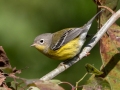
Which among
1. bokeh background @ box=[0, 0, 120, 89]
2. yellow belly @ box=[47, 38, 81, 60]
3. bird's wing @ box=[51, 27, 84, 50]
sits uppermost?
bokeh background @ box=[0, 0, 120, 89]

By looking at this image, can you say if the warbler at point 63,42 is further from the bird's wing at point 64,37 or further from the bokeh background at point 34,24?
the bokeh background at point 34,24

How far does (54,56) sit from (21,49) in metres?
0.80

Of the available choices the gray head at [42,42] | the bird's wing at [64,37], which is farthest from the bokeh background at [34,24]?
the bird's wing at [64,37]

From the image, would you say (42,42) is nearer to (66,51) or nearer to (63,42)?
(63,42)

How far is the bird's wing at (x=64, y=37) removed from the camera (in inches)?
174

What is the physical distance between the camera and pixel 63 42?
4523mm

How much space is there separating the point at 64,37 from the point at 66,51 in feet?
0.81

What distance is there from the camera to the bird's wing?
443 centimetres

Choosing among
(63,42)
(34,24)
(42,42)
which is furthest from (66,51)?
(34,24)

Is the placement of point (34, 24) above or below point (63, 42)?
above

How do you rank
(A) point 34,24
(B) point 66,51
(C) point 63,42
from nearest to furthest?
(B) point 66,51, (C) point 63,42, (A) point 34,24

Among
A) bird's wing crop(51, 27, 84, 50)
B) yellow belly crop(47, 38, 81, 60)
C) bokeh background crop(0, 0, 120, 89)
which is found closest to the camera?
yellow belly crop(47, 38, 81, 60)

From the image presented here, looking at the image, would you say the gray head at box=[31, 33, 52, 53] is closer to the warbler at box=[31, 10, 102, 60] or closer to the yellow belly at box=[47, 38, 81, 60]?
the warbler at box=[31, 10, 102, 60]

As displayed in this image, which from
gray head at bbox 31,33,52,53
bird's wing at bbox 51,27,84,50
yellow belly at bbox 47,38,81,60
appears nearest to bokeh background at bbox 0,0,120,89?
gray head at bbox 31,33,52,53
